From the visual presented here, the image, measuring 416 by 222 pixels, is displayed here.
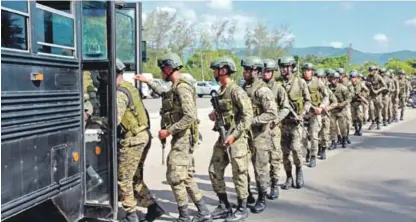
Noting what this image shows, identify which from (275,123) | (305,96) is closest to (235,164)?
(275,123)

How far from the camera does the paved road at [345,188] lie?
5828 mm

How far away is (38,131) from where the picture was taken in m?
3.51

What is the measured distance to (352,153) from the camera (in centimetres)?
1038

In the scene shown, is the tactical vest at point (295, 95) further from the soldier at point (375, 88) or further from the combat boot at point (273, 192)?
the soldier at point (375, 88)

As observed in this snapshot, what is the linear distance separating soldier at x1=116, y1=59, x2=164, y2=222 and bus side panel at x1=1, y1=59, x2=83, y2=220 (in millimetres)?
952

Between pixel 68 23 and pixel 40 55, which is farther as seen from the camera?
pixel 68 23

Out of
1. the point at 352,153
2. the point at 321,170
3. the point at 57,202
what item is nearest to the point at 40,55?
the point at 57,202

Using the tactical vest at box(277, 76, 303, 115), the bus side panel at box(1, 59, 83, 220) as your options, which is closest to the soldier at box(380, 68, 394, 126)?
the tactical vest at box(277, 76, 303, 115)

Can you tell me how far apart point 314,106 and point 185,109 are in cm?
445

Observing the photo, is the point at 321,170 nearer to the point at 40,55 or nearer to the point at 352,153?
the point at 352,153

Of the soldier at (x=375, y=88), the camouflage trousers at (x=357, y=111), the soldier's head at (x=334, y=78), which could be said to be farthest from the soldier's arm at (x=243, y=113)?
the soldier at (x=375, y=88)

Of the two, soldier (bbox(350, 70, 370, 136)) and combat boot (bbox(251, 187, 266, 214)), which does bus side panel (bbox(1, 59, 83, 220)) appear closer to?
combat boot (bbox(251, 187, 266, 214))

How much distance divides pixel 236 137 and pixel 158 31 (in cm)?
3950

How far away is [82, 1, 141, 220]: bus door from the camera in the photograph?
418 centimetres
